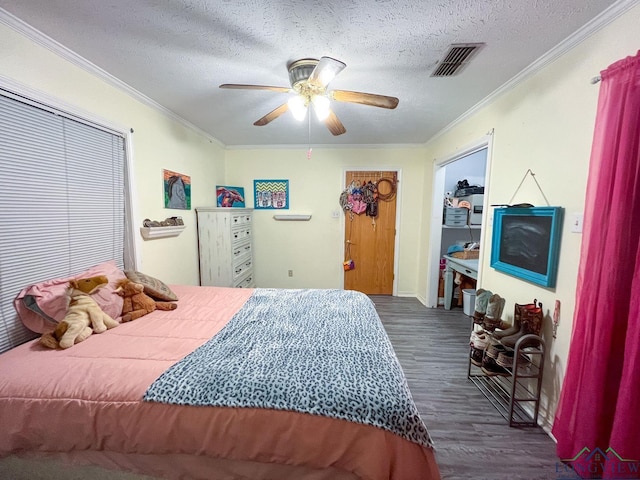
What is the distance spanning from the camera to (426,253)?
3664 millimetres

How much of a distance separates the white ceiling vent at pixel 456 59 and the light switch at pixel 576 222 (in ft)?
3.88

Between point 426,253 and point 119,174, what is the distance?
375cm

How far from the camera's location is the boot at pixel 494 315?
1.82 m

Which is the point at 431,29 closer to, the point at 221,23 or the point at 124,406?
the point at 221,23

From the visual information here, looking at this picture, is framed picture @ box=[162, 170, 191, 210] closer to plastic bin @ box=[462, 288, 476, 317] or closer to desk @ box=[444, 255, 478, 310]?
desk @ box=[444, 255, 478, 310]

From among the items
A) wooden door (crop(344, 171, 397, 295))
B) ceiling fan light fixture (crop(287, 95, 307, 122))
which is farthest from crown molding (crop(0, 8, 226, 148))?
wooden door (crop(344, 171, 397, 295))

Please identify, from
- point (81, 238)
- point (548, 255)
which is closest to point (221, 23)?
point (81, 238)

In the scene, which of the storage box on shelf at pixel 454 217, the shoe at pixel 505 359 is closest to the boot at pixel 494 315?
the shoe at pixel 505 359

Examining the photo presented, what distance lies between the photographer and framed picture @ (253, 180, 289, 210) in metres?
3.92

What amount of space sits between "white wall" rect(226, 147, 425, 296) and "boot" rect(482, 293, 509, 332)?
7.04 ft

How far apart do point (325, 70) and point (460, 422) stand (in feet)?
7.93

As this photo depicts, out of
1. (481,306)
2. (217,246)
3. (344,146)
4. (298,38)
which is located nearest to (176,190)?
(217,246)

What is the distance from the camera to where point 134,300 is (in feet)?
5.71

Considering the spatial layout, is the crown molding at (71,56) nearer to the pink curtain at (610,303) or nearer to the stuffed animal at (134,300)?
the stuffed animal at (134,300)
